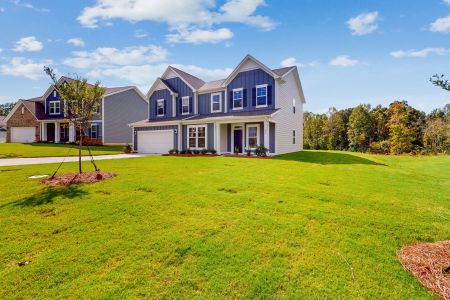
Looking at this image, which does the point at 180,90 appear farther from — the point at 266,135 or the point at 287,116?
the point at 266,135

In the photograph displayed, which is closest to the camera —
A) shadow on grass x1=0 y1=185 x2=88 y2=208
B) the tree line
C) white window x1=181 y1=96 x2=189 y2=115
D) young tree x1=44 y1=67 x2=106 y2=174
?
shadow on grass x1=0 y1=185 x2=88 y2=208

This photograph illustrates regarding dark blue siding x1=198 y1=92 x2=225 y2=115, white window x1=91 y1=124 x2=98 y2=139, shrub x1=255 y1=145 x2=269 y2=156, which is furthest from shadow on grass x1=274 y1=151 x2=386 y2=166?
white window x1=91 y1=124 x2=98 y2=139

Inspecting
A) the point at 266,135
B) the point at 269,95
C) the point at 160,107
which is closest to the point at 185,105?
the point at 160,107

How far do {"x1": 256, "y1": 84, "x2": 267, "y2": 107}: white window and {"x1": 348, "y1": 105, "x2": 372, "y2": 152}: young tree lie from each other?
3348cm

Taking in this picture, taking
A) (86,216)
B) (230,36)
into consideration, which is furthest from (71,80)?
(230,36)

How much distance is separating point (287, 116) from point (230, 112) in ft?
16.8

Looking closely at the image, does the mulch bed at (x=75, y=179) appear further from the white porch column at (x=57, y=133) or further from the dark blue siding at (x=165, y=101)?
the white porch column at (x=57, y=133)

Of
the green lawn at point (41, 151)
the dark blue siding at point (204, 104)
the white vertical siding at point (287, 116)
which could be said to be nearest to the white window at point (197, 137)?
the dark blue siding at point (204, 104)

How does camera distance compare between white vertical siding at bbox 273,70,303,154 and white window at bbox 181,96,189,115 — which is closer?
white vertical siding at bbox 273,70,303,154

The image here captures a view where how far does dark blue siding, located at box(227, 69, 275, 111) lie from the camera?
62.3 ft

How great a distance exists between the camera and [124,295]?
277cm

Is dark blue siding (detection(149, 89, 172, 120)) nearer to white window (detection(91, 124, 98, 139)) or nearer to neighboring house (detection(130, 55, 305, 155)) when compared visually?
neighboring house (detection(130, 55, 305, 155))

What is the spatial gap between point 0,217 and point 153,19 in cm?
1319

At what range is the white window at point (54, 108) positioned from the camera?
3362cm
